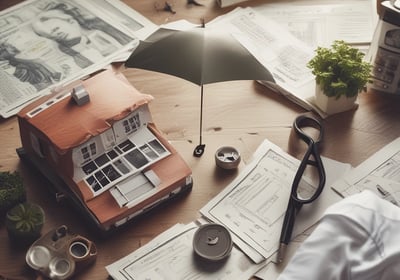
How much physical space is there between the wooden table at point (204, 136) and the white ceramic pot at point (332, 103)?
1 centimetres

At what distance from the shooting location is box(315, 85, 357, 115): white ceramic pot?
113cm

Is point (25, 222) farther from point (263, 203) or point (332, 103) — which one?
point (332, 103)

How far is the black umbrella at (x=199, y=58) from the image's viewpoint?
3.18 feet

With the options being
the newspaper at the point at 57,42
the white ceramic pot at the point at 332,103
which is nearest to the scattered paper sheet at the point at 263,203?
the white ceramic pot at the point at 332,103

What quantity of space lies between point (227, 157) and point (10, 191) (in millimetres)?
353

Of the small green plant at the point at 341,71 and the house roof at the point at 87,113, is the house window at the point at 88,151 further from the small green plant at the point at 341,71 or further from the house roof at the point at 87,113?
the small green plant at the point at 341,71

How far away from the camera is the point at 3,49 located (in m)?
1.29

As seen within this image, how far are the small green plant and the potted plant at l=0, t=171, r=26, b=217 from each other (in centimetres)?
53

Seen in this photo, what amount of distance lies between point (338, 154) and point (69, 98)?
0.46 metres

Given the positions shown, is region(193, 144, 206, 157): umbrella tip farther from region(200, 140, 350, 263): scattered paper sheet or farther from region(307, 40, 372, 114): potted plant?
region(307, 40, 372, 114): potted plant

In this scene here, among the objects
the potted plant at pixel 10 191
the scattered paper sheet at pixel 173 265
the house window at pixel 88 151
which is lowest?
the scattered paper sheet at pixel 173 265

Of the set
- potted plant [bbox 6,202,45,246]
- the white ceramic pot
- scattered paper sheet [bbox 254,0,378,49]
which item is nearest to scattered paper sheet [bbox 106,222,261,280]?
potted plant [bbox 6,202,45,246]

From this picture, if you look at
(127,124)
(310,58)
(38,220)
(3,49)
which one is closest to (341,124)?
(310,58)

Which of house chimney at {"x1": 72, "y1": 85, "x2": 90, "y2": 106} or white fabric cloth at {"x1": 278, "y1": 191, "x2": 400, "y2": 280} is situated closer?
white fabric cloth at {"x1": 278, "y1": 191, "x2": 400, "y2": 280}
